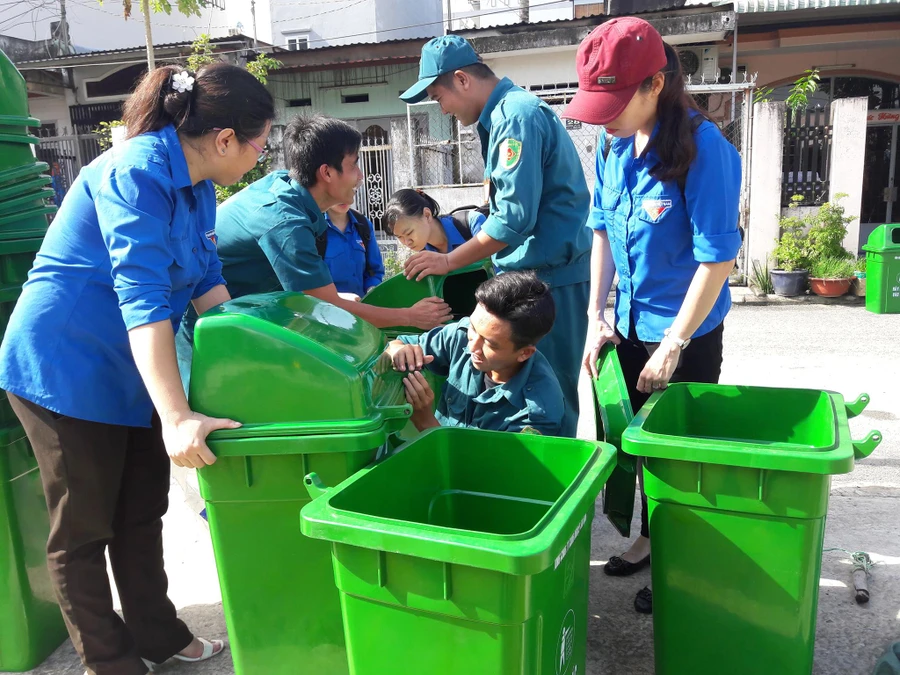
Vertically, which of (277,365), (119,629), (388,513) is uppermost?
(277,365)

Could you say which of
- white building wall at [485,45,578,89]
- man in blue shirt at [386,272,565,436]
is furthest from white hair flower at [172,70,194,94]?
white building wall at [485,45,578,89]

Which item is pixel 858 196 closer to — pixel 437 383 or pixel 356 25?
pixel 437 383

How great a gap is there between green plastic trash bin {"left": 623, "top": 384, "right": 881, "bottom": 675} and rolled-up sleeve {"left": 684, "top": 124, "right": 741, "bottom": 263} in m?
0.55

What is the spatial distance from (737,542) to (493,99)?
1.93 m

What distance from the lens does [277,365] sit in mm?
1702

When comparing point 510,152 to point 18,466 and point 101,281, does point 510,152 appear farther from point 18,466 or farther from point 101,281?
point 18,466

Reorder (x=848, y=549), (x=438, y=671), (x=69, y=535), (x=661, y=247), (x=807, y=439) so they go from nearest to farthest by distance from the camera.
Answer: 1. (x=438, y=671)
2. (x=69, y=535)
3. (x=807, y=439)
4. (x=661, y=247)
5. (x=848, y=549)

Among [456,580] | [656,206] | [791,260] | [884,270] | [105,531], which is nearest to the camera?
[456,580]

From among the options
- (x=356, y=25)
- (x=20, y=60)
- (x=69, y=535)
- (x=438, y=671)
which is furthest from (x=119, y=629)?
(x=356, y=25)

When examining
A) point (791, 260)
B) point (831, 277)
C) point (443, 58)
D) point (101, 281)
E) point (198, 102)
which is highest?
point (443, 58)

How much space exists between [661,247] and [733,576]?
3.46ft

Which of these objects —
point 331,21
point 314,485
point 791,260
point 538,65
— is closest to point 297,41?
point 331,21

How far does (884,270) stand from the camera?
24.4 feet

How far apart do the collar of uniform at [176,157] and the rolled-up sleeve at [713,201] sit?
1462mm
